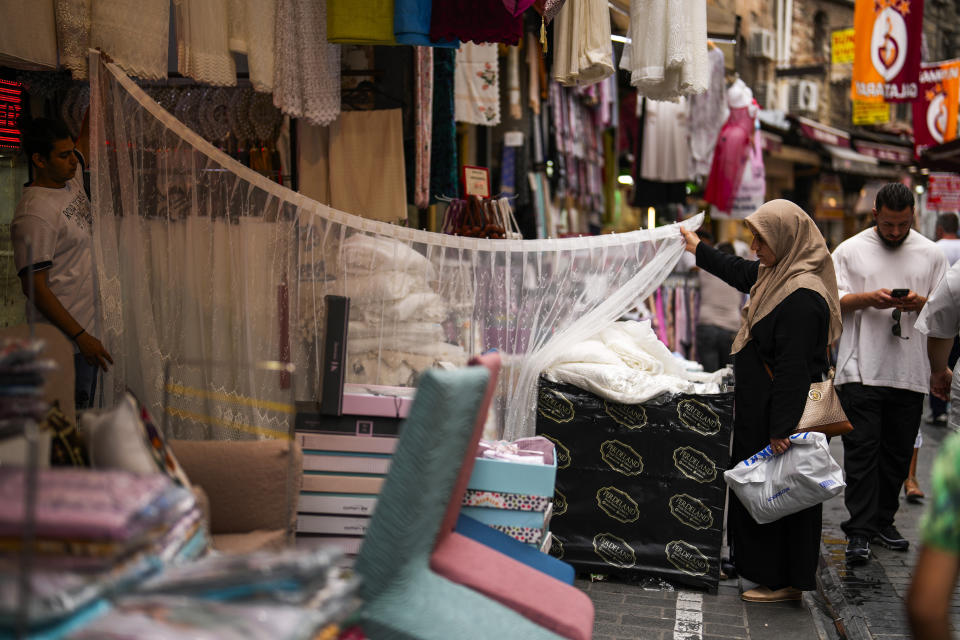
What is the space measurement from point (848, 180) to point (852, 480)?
67.9 feet

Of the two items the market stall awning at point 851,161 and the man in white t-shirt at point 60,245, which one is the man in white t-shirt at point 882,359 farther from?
the market stall awning at point 851,161

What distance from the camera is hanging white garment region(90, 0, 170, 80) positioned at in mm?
4305

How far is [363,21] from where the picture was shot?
4.97m

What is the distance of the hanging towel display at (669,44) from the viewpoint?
18.4 ft

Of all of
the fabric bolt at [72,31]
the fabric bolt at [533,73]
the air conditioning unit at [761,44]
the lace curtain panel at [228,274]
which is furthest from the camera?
the air conditioning unit at [761,44]

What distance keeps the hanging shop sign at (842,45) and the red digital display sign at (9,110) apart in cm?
2014

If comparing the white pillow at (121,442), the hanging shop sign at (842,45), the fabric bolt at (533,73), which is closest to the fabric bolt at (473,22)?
the white pillow at (121,442)

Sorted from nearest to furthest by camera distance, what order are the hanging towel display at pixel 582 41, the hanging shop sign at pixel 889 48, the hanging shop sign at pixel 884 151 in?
the hanging towel display at pixel 582 41
the hanging shop sign at pixel 889 48
the hanging shop sign at pixel 884 151

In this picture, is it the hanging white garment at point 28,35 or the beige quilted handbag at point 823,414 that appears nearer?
the hanging white garment at point 28,35

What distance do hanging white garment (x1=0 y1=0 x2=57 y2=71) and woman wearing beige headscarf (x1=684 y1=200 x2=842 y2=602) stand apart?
11.1 feet

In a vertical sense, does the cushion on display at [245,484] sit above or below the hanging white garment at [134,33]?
below

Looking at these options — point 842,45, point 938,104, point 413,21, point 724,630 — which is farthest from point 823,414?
point 842,45

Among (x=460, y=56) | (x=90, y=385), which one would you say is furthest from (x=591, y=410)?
(x=460, y=56)

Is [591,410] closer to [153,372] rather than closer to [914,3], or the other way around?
[153,372]
